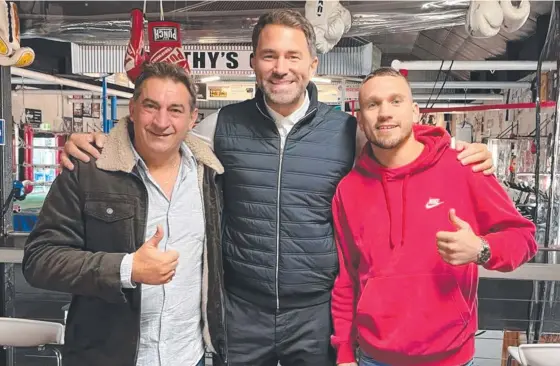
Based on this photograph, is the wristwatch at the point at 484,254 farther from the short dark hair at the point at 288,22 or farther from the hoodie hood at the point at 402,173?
the short dark hair at the point at 288,22

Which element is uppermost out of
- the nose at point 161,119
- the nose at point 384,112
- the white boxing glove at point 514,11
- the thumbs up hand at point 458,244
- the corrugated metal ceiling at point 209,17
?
the corrugated metal ceiling at point 209,17

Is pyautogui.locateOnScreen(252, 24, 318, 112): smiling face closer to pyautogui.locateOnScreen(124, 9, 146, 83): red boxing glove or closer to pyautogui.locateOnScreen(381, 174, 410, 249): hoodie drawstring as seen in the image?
pyautogui.locateOnScreen(381, 174, 410, 249): hoodie drawstring

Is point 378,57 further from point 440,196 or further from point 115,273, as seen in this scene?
point 115,273

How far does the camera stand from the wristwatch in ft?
5.00

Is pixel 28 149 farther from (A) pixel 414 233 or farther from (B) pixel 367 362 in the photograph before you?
(A) pixel 414 233

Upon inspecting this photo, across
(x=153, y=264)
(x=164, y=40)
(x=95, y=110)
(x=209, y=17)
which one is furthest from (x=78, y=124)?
(x=153, y=264)

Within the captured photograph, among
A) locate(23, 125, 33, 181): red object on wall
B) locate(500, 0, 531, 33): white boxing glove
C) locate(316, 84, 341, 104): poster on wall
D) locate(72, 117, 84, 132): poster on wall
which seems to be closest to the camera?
locate(500, 0, 531, 33): white boxing glove

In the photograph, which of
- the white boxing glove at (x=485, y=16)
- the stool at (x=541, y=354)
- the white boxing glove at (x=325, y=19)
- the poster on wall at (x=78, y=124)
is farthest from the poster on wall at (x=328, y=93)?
the poster on wall at (x=78, y=124)

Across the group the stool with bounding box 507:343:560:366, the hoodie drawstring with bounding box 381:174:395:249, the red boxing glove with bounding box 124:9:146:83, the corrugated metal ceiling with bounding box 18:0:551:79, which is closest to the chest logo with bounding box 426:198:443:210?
the hoodie drawstring with bounding box 381:174:395:249

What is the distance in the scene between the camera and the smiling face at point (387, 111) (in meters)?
1.65

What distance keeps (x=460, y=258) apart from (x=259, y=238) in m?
0.64

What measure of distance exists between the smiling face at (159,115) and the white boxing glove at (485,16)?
2768 mm

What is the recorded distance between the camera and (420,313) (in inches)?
64.8

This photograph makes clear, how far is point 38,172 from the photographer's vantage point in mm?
10766
